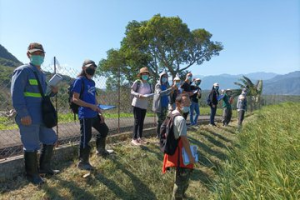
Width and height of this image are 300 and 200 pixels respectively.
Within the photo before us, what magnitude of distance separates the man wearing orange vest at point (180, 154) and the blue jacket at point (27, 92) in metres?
1.98

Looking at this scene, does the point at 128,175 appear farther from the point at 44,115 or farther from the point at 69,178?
the point at 44,115

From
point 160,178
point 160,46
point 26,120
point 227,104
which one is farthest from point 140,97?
point 160,46

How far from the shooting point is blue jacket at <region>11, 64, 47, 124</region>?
341cm

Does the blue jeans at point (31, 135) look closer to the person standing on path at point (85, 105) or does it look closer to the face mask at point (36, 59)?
the person standing on path at point (85, 105)

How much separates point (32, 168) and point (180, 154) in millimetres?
2172

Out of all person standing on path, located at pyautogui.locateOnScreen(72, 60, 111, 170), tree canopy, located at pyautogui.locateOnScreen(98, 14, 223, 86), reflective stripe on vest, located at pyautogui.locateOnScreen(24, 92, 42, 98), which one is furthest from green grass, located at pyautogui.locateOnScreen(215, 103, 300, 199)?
tree canopy, located at pyautogui.locateOnScreen(98, 14, 223, 86)

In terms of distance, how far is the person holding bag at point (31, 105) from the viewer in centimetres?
343

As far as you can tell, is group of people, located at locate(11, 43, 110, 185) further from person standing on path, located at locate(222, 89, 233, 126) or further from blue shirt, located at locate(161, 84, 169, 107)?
person standing on path, located at locate(222, 89, 233, 126)

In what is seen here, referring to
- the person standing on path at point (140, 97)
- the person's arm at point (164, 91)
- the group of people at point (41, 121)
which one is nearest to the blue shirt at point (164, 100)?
the person's arm at point (164, 91)

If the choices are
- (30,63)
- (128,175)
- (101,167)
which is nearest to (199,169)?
(128,175)

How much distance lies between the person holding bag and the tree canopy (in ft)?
66.3

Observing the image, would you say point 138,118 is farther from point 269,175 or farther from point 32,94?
point 269,175

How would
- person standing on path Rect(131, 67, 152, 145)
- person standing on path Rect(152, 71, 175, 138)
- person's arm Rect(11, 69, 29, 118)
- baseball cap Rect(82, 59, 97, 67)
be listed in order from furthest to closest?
person standing on path Rect(152, 71, 175, 138) → person standing on path Rect(131, 67, 152, 145) → baseball cap Rect(82, 59, 97, 67) → person's arm Rect(11, 69, 29, 118)

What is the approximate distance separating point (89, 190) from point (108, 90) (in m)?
3.53
